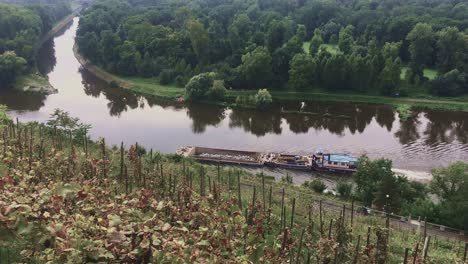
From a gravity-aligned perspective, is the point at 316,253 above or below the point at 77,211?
below

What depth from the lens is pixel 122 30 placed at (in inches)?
2298

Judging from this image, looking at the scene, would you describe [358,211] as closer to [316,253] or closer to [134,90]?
[316,253]

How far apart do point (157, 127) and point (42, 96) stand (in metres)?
14.9

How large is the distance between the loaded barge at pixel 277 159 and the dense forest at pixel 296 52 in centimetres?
1540

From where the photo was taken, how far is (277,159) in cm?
2961

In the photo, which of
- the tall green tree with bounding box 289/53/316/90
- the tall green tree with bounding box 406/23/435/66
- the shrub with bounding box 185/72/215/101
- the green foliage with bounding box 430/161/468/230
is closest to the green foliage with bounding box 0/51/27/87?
the shrub with bounding box 185/72/215/101

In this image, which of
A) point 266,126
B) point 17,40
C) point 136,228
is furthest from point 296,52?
point 136,228

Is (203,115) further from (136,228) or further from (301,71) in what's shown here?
(136,228)

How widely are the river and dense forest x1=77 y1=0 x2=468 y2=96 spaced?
12.4ft

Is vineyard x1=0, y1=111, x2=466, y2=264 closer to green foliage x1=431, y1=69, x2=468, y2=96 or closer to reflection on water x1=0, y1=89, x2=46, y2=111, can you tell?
reflection on water x1=0, y1=89, x2=46, y2=111

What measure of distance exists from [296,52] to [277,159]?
20.4m

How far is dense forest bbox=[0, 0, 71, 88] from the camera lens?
46594 mm

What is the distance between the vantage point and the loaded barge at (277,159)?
28.4 meters

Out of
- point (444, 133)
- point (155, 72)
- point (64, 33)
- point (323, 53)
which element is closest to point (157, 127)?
point (155, 72)
